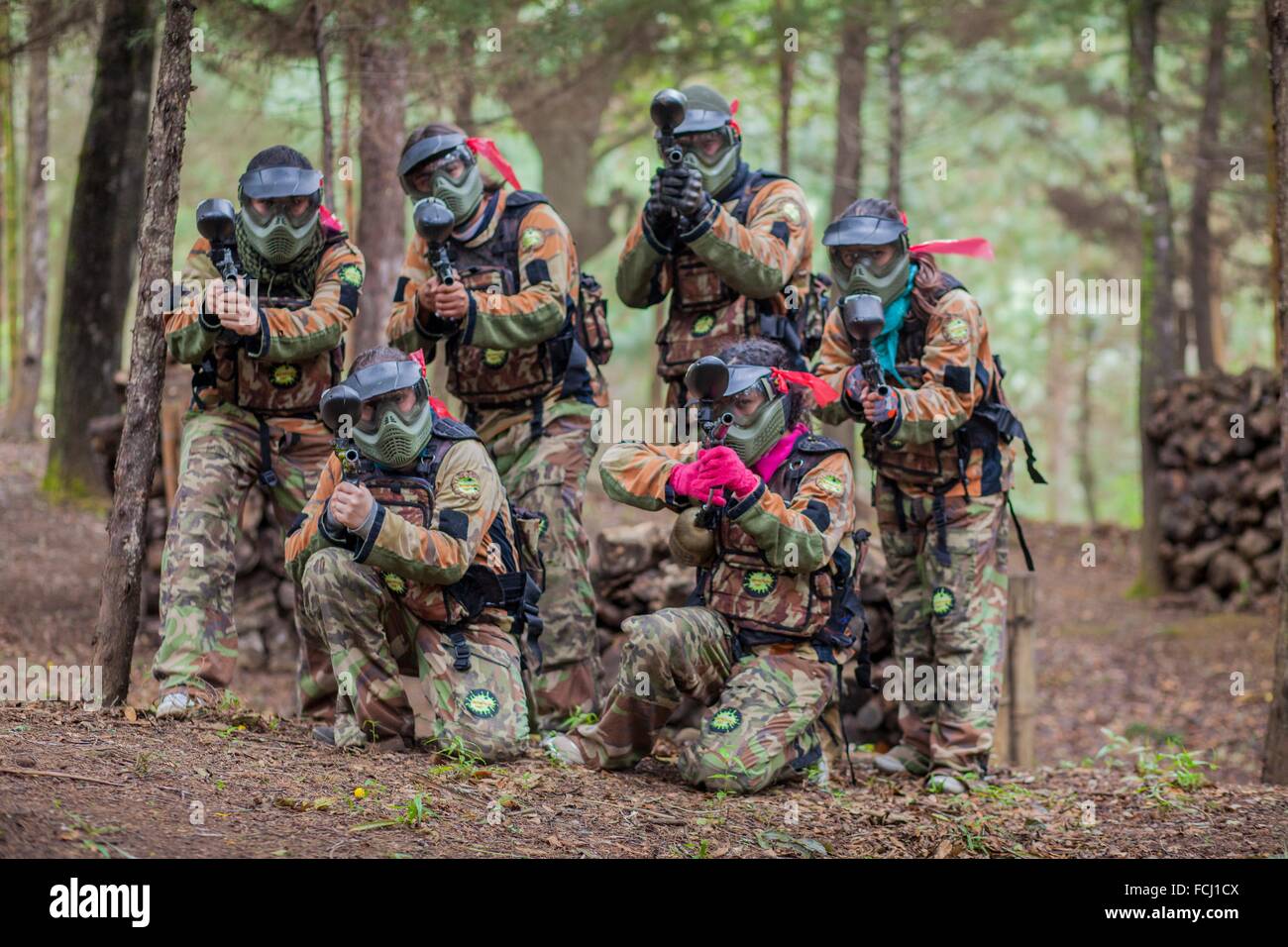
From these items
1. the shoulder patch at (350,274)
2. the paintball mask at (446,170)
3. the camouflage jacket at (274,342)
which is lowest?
the camouflage jacket at (274,342)

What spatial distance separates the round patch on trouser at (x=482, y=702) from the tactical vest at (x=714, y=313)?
184 cm

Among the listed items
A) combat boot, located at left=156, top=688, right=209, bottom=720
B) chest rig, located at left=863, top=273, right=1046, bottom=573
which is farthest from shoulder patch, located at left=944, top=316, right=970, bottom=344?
combat boot, located at left=156, top=688, right=209, bottom=720

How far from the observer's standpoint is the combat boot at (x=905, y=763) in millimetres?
6734

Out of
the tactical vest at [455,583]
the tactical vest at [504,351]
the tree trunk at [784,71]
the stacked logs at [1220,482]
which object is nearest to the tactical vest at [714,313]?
the tactical vest at [504,351]

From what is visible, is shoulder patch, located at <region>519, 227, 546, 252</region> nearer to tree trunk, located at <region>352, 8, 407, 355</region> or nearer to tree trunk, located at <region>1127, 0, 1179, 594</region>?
tree trunk, located at <region>352, 8, 407, 355</region>

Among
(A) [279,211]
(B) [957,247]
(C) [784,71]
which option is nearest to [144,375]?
(A) [279,211]

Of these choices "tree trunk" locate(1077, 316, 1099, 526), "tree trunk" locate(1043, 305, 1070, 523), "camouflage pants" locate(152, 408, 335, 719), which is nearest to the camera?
"camouflage pants" locate(152, 408, 335, 719)

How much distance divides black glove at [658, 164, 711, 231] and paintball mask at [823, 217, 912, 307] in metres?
0.62

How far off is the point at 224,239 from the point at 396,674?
2083 mm

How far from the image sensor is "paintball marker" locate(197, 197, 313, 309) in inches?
232

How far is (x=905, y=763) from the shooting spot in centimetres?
679

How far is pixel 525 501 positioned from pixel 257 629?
12.2 ft

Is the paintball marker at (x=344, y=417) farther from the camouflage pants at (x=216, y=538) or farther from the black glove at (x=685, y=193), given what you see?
the black glove at (x=685, y=193)
